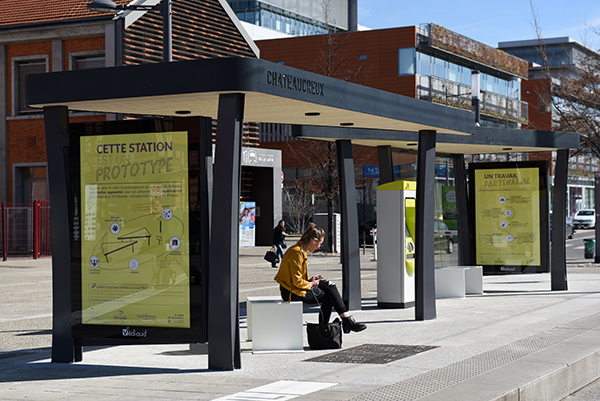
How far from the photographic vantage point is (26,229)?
2662 centimetres

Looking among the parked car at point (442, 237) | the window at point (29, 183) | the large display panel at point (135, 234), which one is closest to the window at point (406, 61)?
the window at point (29, 183)

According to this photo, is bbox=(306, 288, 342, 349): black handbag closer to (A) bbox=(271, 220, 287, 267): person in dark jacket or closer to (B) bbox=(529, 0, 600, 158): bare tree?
(A) bbox=(271, 220, 287, 267): person in dark jacket

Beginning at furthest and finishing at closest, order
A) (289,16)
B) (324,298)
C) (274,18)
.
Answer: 1. (289,16)
2. (274,18)
3. (324,298)

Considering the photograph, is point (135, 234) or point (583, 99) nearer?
point (135, 234)

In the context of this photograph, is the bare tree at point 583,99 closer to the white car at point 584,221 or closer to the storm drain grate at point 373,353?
the storm drain grate at point 373,353

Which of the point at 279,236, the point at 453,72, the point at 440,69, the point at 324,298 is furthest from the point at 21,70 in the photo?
the point at 453,72

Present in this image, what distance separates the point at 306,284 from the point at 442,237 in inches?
257

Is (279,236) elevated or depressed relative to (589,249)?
elevated

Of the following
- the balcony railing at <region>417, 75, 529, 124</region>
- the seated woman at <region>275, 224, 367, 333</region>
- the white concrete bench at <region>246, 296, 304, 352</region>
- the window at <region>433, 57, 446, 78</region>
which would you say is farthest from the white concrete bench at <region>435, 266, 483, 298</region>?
the window at <region>433, 57, 446, 78</region>

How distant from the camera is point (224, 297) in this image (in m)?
7.40

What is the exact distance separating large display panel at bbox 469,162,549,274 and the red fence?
52.5 ft

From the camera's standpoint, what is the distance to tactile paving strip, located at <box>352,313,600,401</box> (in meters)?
5.84

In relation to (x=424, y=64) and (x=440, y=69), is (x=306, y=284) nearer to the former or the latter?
(x=424, y=64)

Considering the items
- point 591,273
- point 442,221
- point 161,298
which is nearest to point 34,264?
point 442,221
